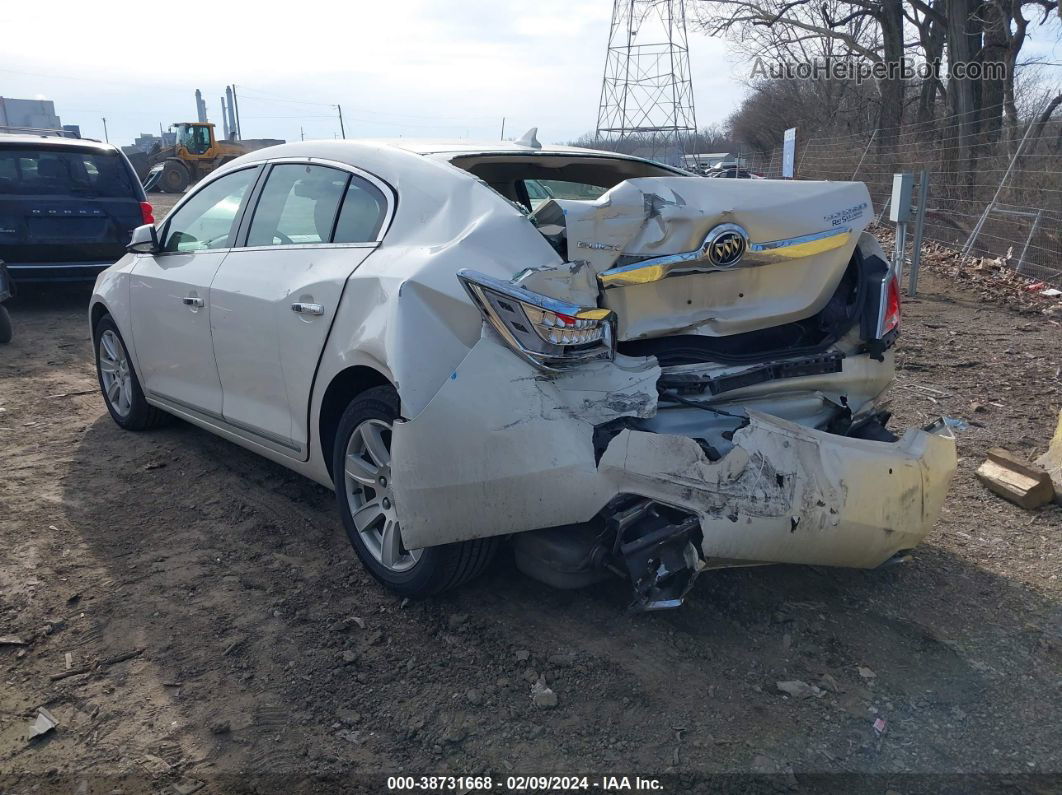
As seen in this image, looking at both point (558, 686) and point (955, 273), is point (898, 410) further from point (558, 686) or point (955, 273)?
point (955, 273)

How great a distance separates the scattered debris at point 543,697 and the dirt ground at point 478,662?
0.10 feet

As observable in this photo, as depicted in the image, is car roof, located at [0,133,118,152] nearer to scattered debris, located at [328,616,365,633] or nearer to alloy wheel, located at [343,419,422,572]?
alloy wheel, located at [343,419,422,572]

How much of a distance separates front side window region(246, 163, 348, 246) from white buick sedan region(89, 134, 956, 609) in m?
0.02

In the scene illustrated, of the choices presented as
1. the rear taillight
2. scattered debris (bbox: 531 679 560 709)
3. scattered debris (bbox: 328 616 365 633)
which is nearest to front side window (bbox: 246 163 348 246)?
scattered debris (bbox: 328 616 365 633)

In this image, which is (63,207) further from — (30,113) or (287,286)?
(30,113)

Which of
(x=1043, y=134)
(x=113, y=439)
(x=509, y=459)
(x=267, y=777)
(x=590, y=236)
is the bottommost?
(x=267, y=777)

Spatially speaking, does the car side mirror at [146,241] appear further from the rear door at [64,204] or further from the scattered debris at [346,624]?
the rear door at [64,204]

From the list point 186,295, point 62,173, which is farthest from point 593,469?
point 62,173

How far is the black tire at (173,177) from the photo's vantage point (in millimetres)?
31478

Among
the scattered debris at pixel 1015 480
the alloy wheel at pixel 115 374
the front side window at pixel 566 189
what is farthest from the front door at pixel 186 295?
the scattered debris at pixel 1015 480

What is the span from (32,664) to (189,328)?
6.07 feet

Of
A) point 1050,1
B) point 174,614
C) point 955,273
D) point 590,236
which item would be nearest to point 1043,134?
point 955,273

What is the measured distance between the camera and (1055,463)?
14.5 ft

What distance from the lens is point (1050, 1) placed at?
19.2m
